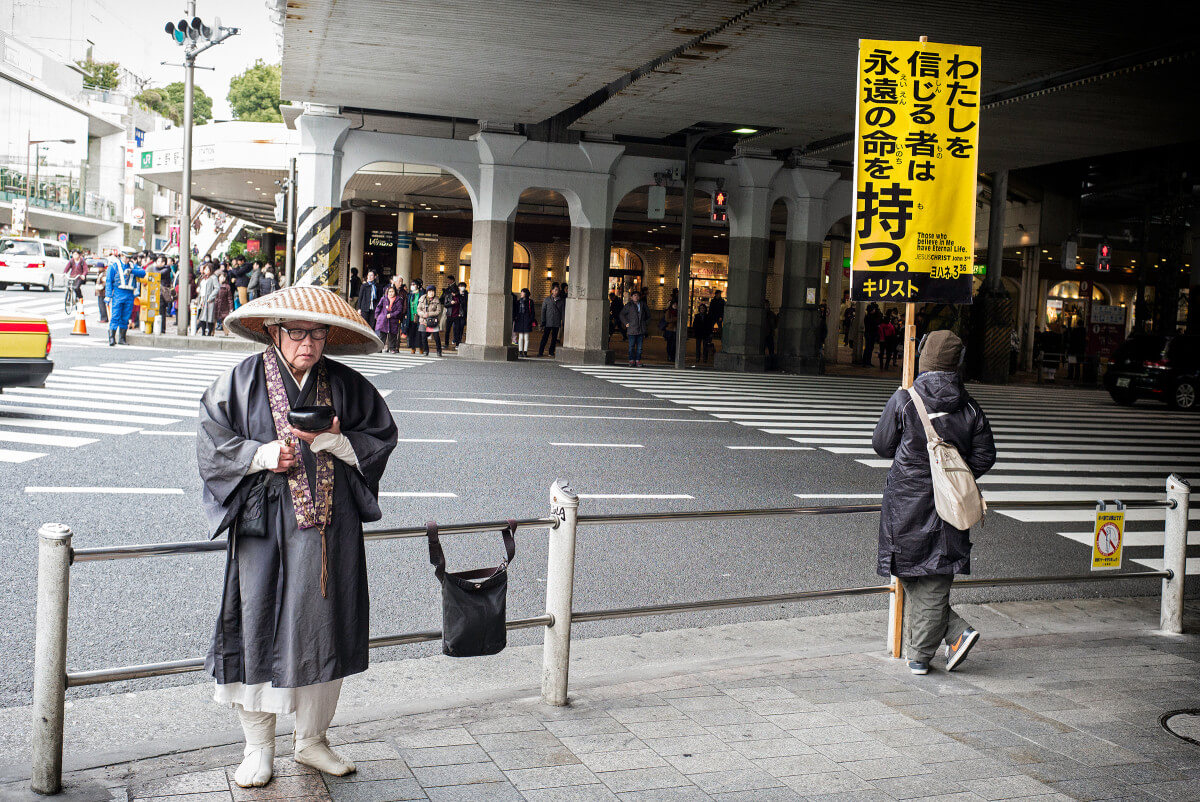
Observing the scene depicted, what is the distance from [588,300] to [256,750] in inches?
927

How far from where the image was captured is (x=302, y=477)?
3.51 metres

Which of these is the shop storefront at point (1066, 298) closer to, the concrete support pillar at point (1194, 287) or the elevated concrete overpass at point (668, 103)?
the concrete support pillar at point (1194, 287)

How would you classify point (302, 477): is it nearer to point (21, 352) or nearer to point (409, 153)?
point (21, 352)

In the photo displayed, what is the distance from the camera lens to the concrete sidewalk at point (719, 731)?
12.2ft

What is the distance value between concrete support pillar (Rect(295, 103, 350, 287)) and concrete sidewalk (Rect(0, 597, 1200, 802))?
20.0 meters

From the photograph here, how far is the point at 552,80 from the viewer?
63.6ft

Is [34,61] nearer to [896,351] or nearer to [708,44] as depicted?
[896,351]

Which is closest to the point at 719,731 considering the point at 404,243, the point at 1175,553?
the point at 1175,553

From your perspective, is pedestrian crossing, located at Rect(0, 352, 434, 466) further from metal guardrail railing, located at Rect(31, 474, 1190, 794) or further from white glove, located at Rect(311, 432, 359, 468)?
white glove, located at Rect(311, 432, 359, 468)

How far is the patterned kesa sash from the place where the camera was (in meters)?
3.49

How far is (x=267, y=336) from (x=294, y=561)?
87 cm

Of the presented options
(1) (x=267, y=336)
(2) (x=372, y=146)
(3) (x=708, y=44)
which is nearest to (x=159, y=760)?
(1) (x=267, y=336)

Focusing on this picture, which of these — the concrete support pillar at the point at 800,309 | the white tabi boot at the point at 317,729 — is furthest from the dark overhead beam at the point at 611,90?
the white tabi boot at the point at 317,729

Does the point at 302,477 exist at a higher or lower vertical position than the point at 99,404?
higher
